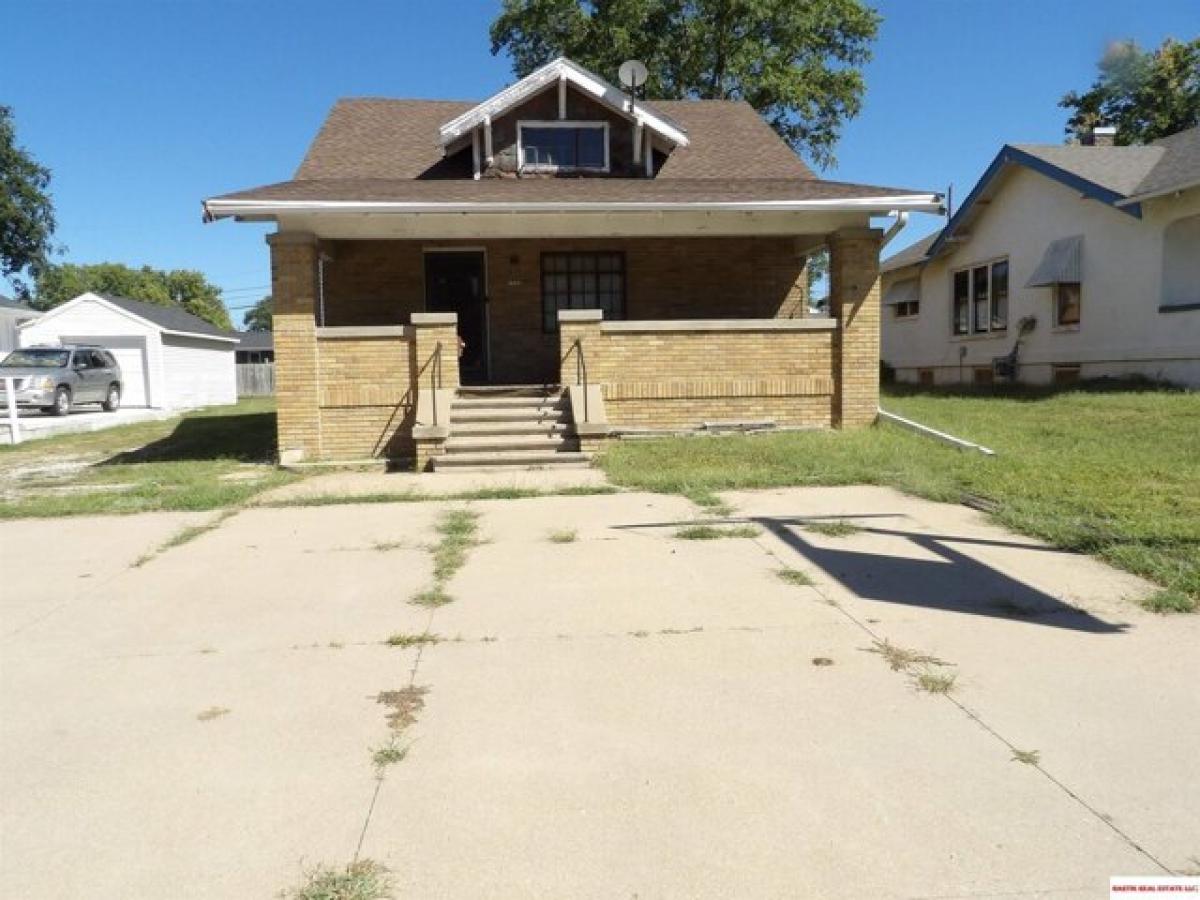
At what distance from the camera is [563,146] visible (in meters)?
14.9

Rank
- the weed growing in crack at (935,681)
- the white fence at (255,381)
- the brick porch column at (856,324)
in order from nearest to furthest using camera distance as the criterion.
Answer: the weed growing in crack at (935,681) < the brick porch column at (856,324) < the white fence at (255,381)

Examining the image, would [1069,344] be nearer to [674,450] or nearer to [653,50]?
[674,450]

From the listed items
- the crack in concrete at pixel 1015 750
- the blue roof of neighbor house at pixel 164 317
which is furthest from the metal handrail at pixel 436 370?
the blue roof of neighbor house at pixel 164 317

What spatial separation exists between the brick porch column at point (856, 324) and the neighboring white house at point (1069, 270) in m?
6.74

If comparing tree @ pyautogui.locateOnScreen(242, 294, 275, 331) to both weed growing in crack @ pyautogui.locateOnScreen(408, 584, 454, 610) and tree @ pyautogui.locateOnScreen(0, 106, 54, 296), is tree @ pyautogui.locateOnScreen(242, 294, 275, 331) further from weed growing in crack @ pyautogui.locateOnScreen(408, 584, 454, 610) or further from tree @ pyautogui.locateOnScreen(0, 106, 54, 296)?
weed growing in crack @ pyautogui.locateOnScreen(408, 584, 454, 610)

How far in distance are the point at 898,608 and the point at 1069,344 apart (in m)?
16.4

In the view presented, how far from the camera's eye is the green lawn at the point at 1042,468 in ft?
19.7

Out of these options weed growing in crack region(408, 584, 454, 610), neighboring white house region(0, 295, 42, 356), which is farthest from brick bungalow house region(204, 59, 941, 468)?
neighboring white house region(0, 295, 42, 356)

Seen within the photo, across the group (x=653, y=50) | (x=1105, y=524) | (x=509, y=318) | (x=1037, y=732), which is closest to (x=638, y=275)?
(x=509, y=318)

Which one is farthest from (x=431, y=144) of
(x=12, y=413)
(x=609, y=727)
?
(x=609, y=727)

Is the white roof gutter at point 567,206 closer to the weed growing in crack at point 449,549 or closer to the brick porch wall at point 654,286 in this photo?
the brick porch wall at point 654,286

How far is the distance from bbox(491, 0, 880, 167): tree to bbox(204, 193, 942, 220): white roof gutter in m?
17.1

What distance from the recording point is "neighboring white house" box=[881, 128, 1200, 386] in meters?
15.8

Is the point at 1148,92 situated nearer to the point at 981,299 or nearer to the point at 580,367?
the point at 981,299
